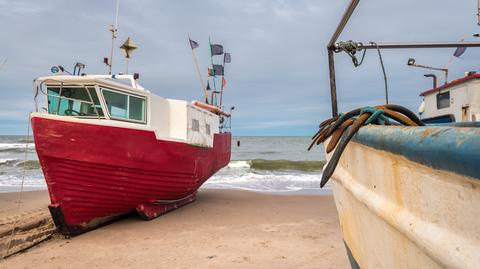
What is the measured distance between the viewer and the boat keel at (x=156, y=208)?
777 cm

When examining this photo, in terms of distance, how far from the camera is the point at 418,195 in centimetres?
144

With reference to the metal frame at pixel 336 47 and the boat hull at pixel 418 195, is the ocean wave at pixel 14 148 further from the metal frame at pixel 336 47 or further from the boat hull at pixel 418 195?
the boat hull at pixel 418 195

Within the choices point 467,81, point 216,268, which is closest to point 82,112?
point 216,268

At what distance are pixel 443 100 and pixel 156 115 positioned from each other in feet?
22.2

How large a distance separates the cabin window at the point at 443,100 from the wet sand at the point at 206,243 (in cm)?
376

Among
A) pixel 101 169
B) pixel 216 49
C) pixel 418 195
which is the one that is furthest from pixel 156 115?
pixel 418 195

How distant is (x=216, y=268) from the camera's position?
16.2ft

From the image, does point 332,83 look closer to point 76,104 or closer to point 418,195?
point 418,195

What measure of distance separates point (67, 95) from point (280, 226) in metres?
5.21

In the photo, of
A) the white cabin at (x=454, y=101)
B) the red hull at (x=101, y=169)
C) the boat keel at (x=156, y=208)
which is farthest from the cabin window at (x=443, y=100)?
the boat keel at (x=156, y=208)

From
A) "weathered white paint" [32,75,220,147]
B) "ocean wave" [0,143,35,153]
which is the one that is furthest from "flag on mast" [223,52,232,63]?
"ocean wave" [0,143,35,153]

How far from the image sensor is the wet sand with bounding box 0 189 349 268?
207 inches

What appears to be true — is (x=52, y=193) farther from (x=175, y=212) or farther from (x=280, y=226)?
(x=280, y=226)

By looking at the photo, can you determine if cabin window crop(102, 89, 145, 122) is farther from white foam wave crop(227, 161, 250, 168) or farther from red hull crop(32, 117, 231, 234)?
white foam wave crop(227, 161, 250, 168)
